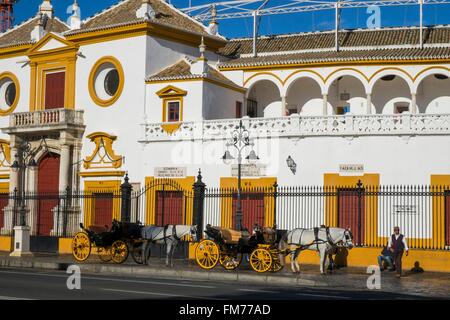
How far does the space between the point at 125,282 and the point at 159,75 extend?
17568 millimetres

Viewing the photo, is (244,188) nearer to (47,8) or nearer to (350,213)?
(350,213)

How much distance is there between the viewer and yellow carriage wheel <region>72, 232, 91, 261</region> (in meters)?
23.8

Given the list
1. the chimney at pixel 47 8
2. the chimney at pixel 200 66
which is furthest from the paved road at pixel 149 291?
the chimney at pixel 47 8

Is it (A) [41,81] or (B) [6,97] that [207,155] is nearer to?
(A) [41,81]

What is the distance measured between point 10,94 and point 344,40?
17.2 m

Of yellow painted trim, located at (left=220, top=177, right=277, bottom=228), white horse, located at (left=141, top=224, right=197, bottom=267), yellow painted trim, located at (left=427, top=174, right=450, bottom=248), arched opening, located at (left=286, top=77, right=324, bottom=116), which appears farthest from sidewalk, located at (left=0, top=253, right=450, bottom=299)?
arched opening, located at (left=286, top=77, right=324, bottom=116)

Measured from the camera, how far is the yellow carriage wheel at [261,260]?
20.3m

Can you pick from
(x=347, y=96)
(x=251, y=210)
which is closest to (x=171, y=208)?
(x=251, y=210)

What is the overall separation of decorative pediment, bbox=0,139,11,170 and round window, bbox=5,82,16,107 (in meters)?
2.27

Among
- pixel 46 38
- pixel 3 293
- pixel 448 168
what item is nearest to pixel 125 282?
pixel 3 293

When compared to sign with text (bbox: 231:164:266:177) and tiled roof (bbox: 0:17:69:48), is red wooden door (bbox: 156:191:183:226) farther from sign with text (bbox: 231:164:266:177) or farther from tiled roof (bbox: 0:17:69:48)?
tiled roof (bbox: 0:17:69:48)

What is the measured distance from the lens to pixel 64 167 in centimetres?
3425

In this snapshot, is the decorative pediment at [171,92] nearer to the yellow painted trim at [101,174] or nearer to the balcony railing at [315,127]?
the balcony railing at [315,127]

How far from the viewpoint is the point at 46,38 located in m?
36.1
